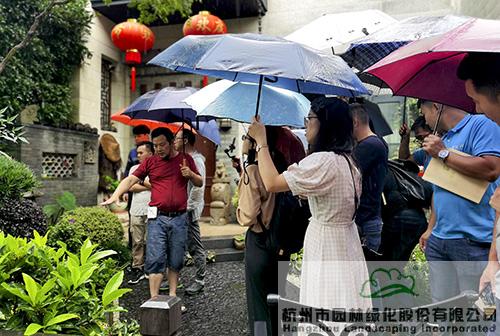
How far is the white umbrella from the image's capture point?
4.59 m

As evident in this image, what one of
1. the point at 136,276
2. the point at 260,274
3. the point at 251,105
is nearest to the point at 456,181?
the point at 260,274

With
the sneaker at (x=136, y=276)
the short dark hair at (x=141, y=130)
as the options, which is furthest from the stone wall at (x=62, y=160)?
the sneaker at (x=136, y=276)

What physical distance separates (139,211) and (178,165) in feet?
6.68

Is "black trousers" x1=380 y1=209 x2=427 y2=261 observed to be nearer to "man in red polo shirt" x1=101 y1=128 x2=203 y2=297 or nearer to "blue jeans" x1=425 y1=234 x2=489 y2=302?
"blue jeans" x1=425 y1=234 x2=489 y2=302

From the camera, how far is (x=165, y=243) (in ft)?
13.8

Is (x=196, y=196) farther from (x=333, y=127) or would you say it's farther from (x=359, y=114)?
(x=333, y=127)

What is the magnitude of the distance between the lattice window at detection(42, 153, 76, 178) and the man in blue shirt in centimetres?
789

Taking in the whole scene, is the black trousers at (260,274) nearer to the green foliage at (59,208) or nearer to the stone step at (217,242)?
the stone step at (217,242)

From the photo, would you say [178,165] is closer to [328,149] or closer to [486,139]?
[328,149]

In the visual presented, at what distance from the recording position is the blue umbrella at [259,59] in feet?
7.89

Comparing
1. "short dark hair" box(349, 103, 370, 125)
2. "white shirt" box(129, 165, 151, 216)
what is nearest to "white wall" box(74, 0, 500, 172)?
"white shirt" box(129, 165, 151, 216)

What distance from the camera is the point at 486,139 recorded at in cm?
243

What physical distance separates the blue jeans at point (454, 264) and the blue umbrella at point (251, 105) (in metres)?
1.60

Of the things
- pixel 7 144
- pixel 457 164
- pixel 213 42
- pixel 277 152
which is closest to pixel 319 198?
pixel 277 152
